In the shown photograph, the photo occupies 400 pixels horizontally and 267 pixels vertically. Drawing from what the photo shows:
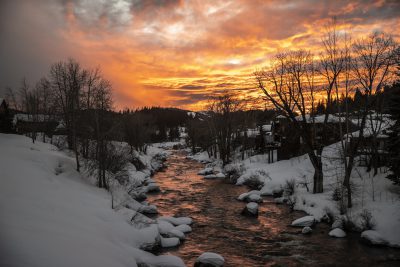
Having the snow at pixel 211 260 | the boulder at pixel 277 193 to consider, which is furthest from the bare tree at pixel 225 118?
the snow at pixel 211 260

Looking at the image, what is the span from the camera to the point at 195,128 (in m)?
77.1

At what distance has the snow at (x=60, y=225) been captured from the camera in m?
10.0

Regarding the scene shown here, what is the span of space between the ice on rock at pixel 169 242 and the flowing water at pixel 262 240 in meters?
0.39

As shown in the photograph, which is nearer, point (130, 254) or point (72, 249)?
point (72, 249)

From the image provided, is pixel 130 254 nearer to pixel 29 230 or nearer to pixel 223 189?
pixel 29 230

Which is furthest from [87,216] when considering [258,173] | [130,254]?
[258,173]

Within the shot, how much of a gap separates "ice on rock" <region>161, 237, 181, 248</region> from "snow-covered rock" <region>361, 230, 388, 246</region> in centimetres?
992

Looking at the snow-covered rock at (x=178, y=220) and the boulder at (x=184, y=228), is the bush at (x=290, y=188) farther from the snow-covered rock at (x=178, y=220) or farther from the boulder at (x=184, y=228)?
the boulder at (x=184, y=228)

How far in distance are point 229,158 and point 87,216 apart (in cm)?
3720

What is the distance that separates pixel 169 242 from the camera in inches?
648

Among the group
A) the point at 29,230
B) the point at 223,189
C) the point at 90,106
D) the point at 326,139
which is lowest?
the point at 223,189

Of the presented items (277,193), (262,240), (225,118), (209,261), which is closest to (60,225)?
(209,261)

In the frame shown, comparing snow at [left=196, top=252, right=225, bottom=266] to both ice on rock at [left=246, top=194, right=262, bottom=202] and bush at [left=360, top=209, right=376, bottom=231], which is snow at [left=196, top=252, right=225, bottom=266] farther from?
ice on rock at [left=246, top=194, right=262, bottom=202]

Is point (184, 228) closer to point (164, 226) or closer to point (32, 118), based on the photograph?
point (164, 226)
